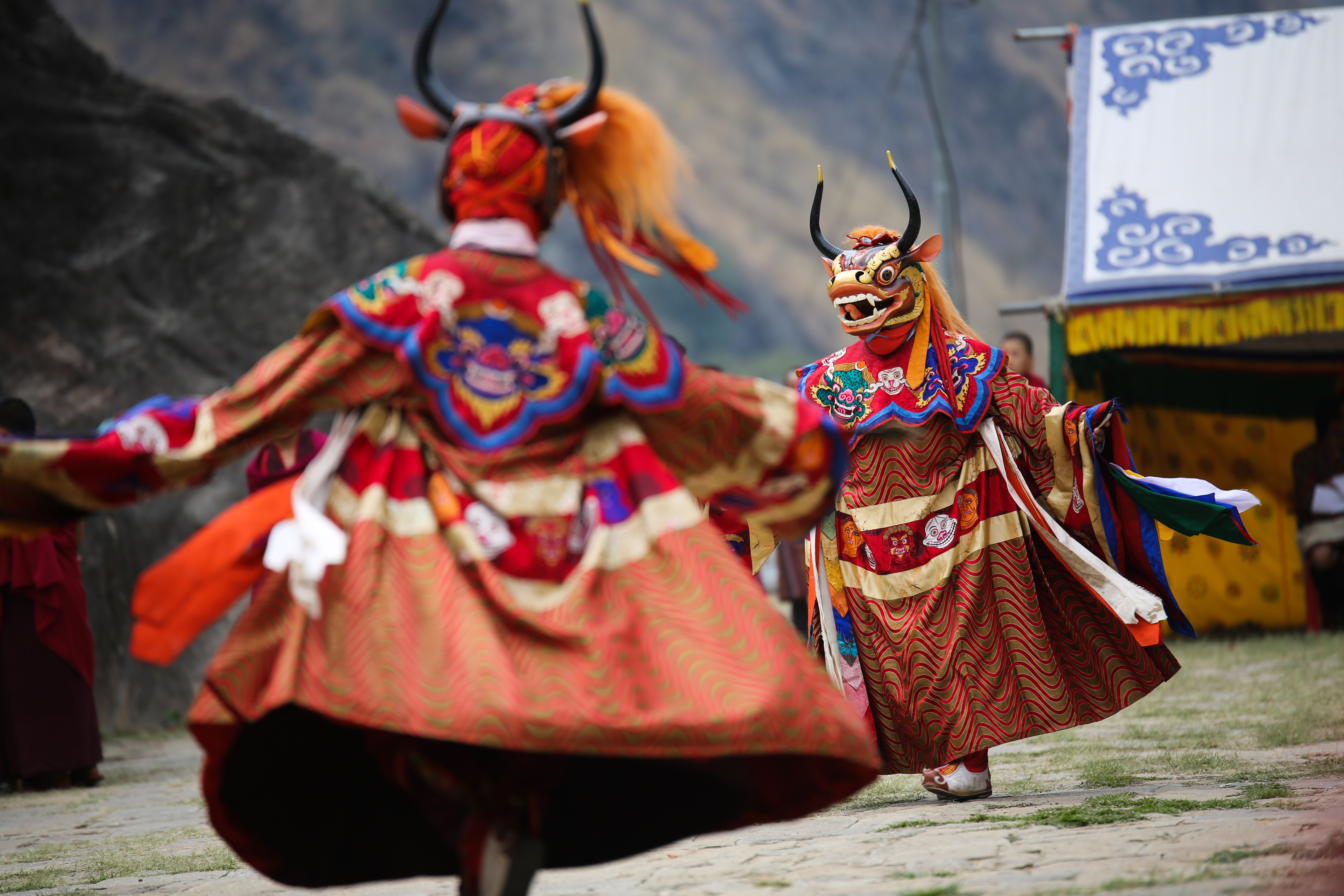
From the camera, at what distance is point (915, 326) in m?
5.23

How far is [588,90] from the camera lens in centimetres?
320

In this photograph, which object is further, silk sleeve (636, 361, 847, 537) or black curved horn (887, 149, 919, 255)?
black curved horn (887, 149, 919, 255)

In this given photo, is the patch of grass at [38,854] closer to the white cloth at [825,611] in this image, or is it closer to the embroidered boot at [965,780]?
the white cloth at [825,611]

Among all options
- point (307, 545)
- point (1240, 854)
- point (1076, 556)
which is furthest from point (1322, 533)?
point (307, 545)

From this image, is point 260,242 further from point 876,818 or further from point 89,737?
point 876,818

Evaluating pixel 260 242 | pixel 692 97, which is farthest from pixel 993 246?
pixel 260 242

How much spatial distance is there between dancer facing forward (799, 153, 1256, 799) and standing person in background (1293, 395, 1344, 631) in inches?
216

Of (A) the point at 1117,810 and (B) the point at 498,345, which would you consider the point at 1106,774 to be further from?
(B) the point at 498,345

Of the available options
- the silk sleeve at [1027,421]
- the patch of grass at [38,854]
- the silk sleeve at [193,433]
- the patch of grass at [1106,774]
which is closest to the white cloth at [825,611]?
the silk sleeve at [1027,421]

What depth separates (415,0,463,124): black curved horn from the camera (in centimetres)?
318

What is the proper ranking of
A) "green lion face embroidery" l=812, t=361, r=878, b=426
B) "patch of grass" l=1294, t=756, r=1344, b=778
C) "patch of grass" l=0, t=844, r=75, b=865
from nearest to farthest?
"patch of grass" l=1294, t=756, r=1344, b=778 < "patch of grass" l=0, t=844, r=75, b=865 < "green lion face embroidery" l=812, t=361, r=878, b=426

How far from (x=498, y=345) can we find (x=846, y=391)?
8.02 feet

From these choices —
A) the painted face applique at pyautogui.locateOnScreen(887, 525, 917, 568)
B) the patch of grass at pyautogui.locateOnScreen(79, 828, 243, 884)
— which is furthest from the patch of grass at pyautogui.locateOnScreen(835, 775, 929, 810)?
the patch of grass at pyautogui.locateOnScreen(79, 828, 243, 884)

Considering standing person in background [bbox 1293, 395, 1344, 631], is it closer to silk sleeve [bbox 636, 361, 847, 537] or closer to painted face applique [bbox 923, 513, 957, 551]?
painted face applique [bbox 923, 513, 957, 551]
